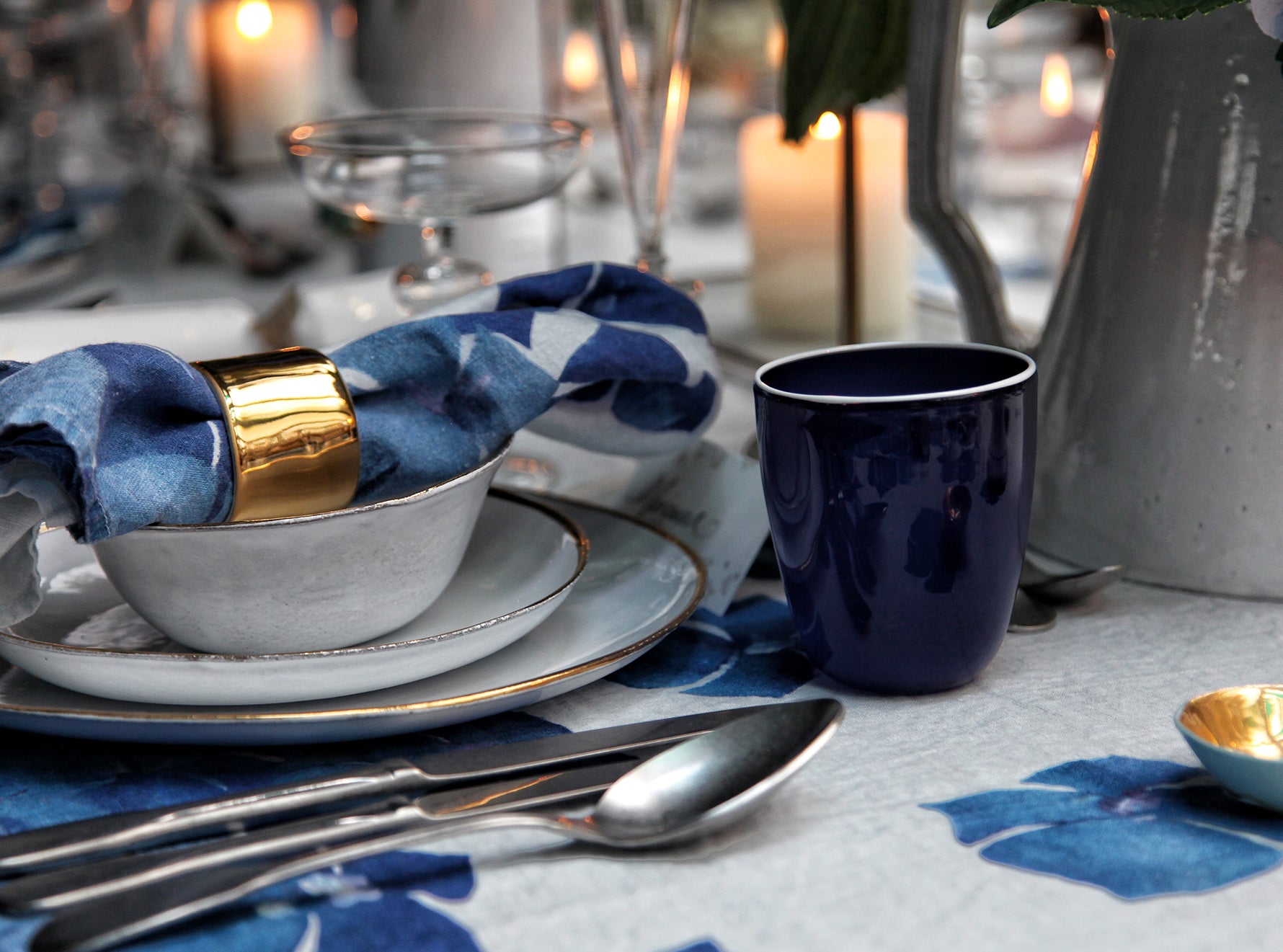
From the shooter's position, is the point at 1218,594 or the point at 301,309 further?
the point at 301,309

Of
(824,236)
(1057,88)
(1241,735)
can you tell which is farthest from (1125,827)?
(1057,88)

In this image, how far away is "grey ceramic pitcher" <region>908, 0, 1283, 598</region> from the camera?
343mm

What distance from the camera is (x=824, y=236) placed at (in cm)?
63

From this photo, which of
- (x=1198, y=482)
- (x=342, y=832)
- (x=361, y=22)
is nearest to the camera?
(x=342, y=832)

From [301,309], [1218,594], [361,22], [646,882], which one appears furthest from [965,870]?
[361,22]

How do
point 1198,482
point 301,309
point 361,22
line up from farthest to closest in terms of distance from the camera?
point 361,22
point 301,309
point 1198,482

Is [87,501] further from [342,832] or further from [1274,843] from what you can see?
[1274,843]

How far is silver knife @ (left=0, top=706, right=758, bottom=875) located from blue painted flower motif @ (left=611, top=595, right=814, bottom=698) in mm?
40

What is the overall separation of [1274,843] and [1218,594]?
0.13 meters

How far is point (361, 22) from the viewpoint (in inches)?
33.8

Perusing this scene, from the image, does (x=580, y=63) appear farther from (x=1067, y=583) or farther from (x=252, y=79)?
(x=1067, y=583)

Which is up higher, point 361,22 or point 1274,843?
point 361,22

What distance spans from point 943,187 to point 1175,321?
0.09m

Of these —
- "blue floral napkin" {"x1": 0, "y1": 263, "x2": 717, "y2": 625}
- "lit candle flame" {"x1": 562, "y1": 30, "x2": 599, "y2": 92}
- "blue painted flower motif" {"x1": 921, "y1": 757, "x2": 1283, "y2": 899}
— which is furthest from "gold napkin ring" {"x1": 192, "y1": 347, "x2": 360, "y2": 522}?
"lit candle flame" {"x1": 562, "y1": 30, "x2": 599, "y2": 92}
